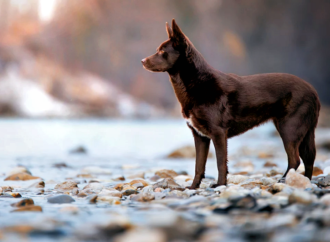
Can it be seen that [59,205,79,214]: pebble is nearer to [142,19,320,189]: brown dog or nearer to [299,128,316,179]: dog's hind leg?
[142,19,320,189]: brown dog

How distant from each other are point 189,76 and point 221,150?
1.10 m

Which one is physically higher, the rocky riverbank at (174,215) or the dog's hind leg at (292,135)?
the dog's hind leg at (292,135)

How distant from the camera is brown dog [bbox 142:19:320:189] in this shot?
5344 mm

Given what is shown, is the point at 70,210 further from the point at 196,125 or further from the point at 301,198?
the point at 301,198

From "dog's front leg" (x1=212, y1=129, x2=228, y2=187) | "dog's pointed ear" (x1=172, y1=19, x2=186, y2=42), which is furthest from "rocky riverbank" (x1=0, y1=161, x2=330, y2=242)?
"dog's pointed ear" (x1=172, y1=19, x2=186, y2=42)

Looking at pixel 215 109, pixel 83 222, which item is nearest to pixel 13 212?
pixel 83 222

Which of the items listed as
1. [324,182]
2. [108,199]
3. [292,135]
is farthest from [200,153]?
[324,182]

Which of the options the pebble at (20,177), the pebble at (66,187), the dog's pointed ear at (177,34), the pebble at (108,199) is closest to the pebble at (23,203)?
the pebble at (108,199)

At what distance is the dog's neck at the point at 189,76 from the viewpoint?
17.7 ft

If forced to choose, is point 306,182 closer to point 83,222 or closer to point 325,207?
point 325,207

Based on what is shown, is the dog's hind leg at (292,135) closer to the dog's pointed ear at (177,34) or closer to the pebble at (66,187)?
the dog's pointed ear at (177,34)

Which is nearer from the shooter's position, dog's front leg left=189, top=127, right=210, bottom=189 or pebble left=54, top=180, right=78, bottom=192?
dog's front leg left=189, top=127, right=210, bottom=189

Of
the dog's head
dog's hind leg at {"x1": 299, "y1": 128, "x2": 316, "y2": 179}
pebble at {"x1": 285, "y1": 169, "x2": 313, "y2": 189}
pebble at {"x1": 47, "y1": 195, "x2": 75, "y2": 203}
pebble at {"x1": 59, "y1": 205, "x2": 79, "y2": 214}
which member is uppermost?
the dog's head

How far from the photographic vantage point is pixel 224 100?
5.38 meters
